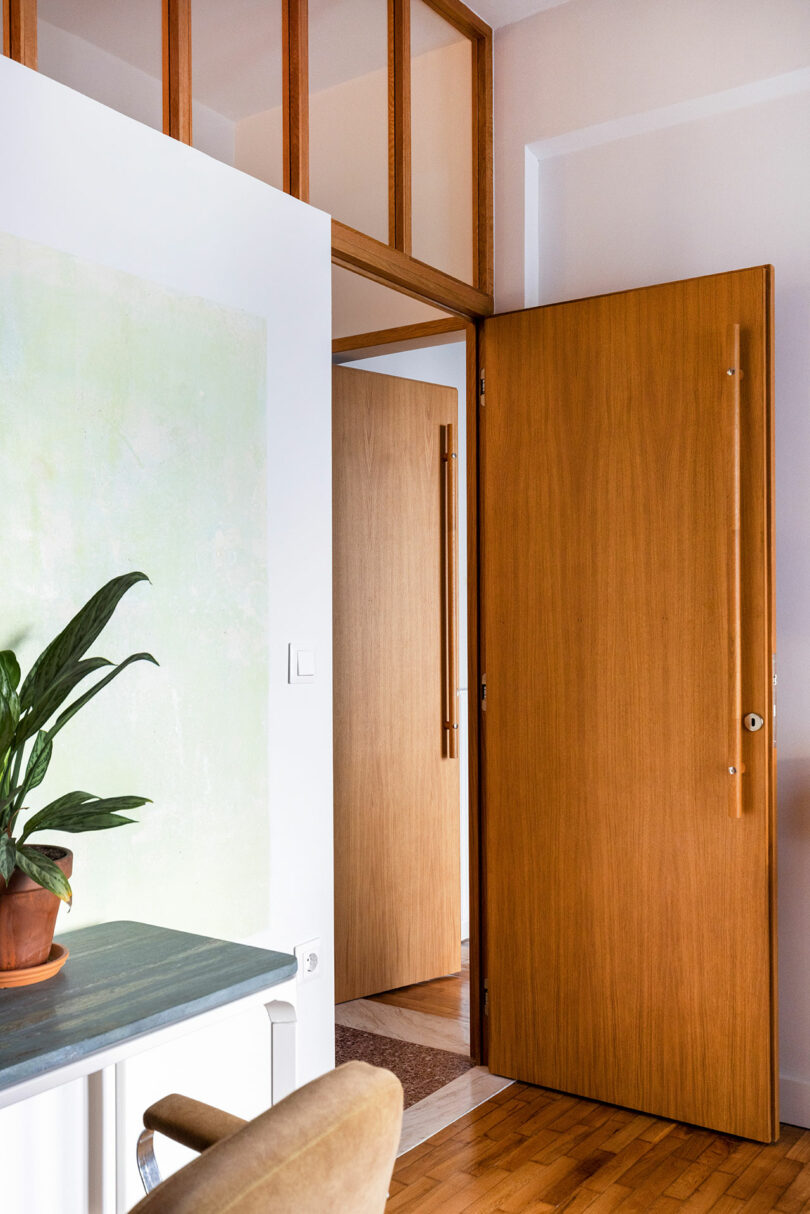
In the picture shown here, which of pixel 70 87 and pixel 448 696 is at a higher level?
pixel 70 87

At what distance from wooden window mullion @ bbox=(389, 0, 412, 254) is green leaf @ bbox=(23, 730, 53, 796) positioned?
1.71m

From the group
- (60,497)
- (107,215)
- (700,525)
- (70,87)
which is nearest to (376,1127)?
(60,497)

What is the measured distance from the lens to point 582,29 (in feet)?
9.53

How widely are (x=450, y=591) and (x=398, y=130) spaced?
163 cm

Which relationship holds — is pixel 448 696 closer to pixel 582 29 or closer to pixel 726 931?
pixel 726 931

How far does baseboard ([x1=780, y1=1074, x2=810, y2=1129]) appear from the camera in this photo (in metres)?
2.57

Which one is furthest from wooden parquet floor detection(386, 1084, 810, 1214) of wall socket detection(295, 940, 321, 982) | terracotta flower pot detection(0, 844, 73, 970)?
terracotta flower pot detection(0, 844, 73, 970)

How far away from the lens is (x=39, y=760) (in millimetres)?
1515

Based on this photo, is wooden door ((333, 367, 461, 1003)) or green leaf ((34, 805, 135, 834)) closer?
green leaf ((34, 805, 135, 834))

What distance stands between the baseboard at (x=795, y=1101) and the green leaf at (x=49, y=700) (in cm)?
211

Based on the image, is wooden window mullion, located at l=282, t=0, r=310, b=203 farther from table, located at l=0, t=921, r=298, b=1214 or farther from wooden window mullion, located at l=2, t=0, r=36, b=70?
table, located at l=0, t=921, r=298, b=1214

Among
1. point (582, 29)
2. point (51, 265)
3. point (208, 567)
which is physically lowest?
point (208, 567)

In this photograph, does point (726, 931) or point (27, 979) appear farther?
point (726, 931)

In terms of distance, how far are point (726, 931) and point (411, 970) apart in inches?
57.1
